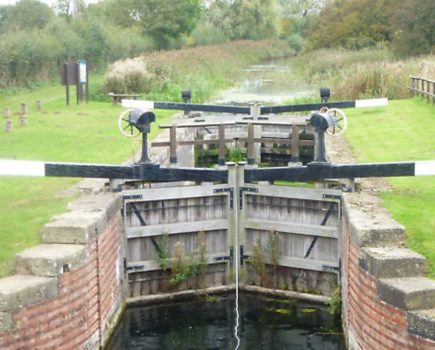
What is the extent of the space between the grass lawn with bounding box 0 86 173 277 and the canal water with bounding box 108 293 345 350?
6.47ft

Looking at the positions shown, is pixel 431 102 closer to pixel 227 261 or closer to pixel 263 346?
pixel 227 261

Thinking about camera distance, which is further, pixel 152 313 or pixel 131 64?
pixel 131 64

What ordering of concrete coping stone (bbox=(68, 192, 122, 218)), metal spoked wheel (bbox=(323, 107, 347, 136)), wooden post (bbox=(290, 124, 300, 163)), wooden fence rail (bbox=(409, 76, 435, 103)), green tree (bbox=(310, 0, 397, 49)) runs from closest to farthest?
concrete coping stone (bbox=(68, 192, 122, 218)) → metal spoked wheel (bbox=(323, 107, 347, 136)) → wooden post (bbox=(290, 124, 300, 163)) → wooden fence rail (bbox=(409, 76, 435, 103)) → green tree (bbox=(310, 0, 397, 49))

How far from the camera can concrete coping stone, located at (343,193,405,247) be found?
8344 millimetres

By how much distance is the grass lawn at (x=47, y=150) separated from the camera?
31.0 feet

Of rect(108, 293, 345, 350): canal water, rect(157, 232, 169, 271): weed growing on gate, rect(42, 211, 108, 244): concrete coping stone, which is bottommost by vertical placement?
rect(108, 293, 345, 350): canal water

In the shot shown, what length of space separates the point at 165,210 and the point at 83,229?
2.79m

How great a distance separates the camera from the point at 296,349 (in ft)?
31.8

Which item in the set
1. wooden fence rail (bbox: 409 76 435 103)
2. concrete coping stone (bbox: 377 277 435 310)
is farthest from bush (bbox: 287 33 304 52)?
concrete coping stone (bbox: 377 277 435 310)

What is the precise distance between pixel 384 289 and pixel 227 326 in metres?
3.48

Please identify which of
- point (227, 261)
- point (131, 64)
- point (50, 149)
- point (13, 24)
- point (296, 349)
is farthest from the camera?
point (13, 24)

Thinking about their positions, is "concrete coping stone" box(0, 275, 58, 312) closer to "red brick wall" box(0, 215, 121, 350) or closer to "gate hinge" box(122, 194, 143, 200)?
"red brick wall" box(0, 215, 121, 350)

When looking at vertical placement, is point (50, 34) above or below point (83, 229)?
above

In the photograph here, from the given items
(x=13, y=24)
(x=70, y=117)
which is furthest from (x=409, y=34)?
(x=13, y=24)
